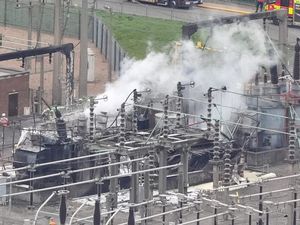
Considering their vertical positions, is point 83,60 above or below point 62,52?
below

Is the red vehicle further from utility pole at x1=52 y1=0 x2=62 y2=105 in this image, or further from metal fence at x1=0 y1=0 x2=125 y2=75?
utility pole at x1=52 y1=0 x2=62 y2=105

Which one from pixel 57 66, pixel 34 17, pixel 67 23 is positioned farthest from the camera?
pixel 34 17

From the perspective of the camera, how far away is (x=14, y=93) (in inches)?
2953

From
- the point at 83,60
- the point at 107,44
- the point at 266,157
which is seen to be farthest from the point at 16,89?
the point at 266,157

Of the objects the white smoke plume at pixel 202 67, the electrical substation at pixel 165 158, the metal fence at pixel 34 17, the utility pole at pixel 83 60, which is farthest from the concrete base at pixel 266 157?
the metal fence at pixel 34 17

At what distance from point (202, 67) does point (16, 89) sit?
794 centimetres

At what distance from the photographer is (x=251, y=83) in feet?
238

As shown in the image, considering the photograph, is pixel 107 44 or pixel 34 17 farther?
pixel 34 17

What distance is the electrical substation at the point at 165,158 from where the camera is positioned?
57.0 metres

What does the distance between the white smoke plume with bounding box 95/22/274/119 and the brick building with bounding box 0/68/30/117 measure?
3.90 meters

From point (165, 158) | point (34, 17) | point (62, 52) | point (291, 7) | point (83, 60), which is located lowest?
point (165, 158)

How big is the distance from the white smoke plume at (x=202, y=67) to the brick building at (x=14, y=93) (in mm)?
3896

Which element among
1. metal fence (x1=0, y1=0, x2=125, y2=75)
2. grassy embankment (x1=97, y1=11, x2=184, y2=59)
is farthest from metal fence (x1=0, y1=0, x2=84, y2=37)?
grassy embankment (x1=97, y1=11, x2=184, y2=59)

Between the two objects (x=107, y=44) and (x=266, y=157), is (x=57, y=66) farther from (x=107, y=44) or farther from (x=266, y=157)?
(x=266, y=157)
